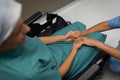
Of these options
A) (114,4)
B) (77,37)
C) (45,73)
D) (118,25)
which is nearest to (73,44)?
(77,37)

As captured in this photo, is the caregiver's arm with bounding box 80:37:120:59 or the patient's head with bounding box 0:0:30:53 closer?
the patient's head with bounding box 0:0:30:53

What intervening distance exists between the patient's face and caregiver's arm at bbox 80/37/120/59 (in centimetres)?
61

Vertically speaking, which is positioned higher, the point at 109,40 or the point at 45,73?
the point at 45,73

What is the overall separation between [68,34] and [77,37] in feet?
0.21

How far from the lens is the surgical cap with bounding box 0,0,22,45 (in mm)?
947

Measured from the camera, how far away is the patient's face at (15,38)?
104 centimetres

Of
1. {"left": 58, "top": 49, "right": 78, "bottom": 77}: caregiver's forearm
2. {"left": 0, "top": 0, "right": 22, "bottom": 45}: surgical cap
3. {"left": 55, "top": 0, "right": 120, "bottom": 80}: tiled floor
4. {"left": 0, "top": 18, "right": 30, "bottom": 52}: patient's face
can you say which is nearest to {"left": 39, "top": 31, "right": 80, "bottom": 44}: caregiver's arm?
{"left": 58, "top": 49, "right": 78, "bottom": 77}: caregiver's forearm

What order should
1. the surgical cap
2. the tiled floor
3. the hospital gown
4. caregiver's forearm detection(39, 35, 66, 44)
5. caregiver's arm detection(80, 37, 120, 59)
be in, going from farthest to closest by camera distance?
1. the tiled floor
2. caregiver's forearm detection(39, 35, 66, 44)
3. caregiver's arm detection(80, 37, 120, 59)
4. the hospital gown
5. the surgical cap

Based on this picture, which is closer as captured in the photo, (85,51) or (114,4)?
(85,51)

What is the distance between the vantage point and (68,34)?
1705 mm

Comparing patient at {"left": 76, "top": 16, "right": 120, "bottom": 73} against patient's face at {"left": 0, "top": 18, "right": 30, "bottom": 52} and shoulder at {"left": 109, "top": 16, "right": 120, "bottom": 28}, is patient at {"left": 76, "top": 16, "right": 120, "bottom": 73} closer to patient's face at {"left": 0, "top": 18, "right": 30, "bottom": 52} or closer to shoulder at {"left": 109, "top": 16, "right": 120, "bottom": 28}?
shoulder at {"left": 109, "top": 16, "right": 120, "bottom": 28}

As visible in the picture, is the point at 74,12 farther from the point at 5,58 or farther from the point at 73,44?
the point at 5,58

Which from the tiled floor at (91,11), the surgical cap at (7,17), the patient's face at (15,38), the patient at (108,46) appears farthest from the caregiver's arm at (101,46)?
the surgical cap at (7,17)

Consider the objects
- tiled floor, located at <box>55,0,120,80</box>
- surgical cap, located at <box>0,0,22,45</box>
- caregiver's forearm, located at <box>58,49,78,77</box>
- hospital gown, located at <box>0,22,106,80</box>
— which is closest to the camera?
surgical cap, located at <box>0,0,22,45</box>
